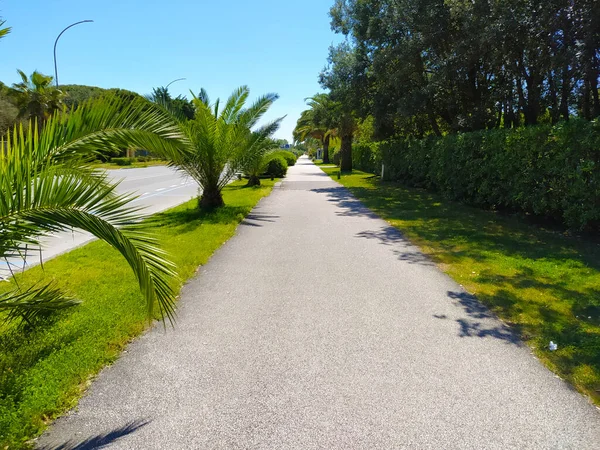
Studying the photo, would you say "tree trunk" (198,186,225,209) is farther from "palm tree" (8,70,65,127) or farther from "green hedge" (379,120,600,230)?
"palm tree" (8,70,65,127)

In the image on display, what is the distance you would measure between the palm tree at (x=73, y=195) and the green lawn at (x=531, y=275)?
3.26 meters

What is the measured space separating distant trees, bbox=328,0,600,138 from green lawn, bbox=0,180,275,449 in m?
9.50

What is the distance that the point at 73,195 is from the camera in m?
3.01

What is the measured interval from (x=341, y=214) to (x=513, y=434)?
1002 centimetres

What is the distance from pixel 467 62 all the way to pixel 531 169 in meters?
5.80

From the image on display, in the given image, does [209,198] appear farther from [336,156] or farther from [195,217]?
[336,156]

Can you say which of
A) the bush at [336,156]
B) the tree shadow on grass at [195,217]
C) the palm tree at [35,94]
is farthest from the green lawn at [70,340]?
the palm tree at [35,94]

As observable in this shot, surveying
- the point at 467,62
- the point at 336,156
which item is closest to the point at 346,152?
the point at 336,156

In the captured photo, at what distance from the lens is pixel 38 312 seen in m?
3.83

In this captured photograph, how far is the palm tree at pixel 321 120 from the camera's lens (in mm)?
30581

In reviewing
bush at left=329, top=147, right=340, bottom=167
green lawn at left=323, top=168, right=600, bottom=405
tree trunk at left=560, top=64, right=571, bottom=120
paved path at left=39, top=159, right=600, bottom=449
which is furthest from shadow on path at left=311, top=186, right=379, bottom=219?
bush at left=329, top=147, right=340, bottom=167

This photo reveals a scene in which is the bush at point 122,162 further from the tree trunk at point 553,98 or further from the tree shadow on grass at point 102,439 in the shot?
the tree shadow on grass at point 102,439

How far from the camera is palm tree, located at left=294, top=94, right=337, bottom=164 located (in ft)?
100

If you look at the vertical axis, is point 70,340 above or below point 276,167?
below
